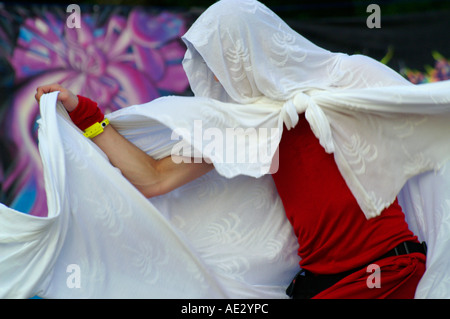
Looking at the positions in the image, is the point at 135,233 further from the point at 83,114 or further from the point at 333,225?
the point at 333,225

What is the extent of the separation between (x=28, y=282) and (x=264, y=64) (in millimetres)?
950

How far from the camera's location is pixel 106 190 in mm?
1668

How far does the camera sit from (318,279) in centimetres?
170

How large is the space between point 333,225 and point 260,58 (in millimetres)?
565

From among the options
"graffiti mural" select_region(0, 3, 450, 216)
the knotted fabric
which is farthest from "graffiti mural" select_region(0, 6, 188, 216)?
the knotted fabric

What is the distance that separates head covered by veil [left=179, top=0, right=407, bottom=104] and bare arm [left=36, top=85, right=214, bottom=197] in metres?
0.29

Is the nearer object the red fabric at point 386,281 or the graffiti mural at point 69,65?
the red fabric at point 386,281

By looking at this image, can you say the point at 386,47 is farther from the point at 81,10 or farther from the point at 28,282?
the point at 28,282

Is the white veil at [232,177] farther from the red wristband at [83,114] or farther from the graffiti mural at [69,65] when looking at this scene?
the graffiti mural at [69,65]

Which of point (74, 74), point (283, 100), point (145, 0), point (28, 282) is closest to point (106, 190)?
point (28, 282)

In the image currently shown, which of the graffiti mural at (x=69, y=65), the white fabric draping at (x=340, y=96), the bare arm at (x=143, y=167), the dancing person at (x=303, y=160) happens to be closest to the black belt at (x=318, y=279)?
the dancing person at (x=303, y=160)

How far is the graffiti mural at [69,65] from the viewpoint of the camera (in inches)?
134

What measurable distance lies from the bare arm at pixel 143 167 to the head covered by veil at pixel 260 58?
0.29 metres

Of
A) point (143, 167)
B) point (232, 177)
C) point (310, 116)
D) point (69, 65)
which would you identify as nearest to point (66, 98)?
point (143, 167)
